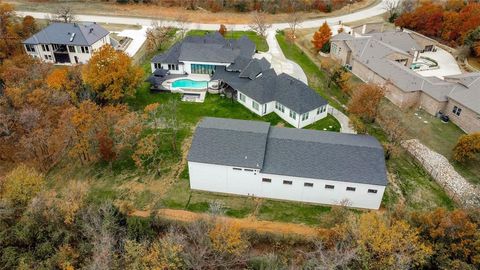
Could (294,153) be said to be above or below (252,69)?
below

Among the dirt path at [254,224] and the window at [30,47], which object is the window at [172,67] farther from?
the dirt path at [254,224]

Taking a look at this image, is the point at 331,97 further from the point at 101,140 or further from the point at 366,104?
the point at 101,140

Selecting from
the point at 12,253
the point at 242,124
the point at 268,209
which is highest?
the point at 242,124

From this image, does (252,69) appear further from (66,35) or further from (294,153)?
(66,35)

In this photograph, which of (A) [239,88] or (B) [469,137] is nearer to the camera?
(B) [469,137]

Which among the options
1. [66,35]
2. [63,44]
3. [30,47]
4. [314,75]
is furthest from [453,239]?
[30,47]

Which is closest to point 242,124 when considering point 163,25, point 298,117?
point 298,117

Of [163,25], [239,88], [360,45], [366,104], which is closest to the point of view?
[366,104]
